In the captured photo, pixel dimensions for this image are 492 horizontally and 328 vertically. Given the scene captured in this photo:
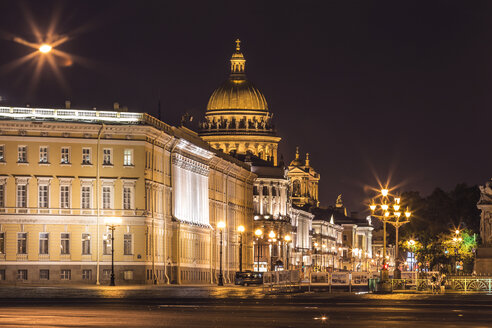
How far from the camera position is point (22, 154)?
112 m

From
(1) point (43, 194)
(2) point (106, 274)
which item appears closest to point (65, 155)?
(1) point (43, 194)

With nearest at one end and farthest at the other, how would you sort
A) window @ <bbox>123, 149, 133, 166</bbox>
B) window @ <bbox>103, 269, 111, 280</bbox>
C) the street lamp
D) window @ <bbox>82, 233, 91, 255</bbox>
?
the street lamp, window @ <bbox>103, 269, 111, 280</bbox>, window @ <bbox>82, 233, 91, 255</bbox>, window @ <bbox>123, 149, 133, 166</bbox>

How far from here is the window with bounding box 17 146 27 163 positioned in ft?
365

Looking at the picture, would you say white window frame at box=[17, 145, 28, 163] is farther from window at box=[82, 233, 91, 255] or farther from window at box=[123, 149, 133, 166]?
window at box=[123, 149, 133, 166]

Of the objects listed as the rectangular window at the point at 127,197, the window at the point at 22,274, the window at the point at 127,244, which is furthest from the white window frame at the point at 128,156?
the window at the point at 22,274

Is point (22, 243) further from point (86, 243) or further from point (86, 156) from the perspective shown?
point (86, 156)

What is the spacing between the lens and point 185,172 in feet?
434

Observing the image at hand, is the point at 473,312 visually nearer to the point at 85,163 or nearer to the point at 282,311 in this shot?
the point at 282,311

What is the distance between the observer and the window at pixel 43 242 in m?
111

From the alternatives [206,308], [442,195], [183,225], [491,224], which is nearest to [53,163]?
[183,225]

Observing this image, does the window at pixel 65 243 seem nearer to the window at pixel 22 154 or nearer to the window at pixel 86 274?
the window at pixel 86 274

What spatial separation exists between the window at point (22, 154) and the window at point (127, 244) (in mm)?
9415

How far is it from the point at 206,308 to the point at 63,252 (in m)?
56.2

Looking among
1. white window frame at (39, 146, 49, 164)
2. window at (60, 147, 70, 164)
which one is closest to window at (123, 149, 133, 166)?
window at (60, 147, 70, 164)
